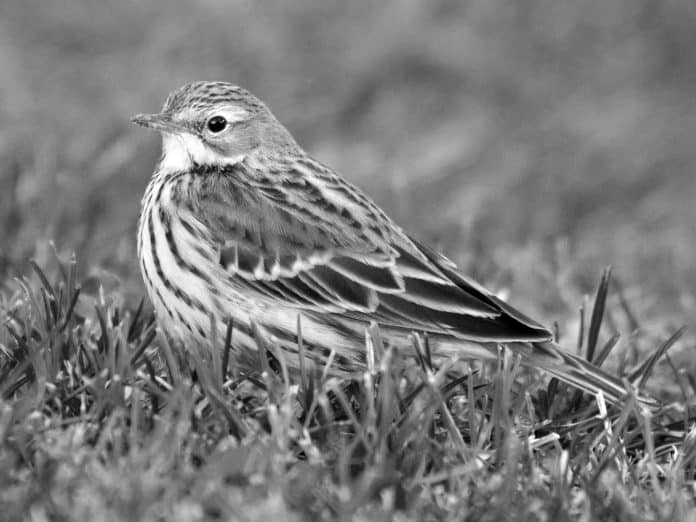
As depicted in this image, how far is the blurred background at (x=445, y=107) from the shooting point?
8.32 meters

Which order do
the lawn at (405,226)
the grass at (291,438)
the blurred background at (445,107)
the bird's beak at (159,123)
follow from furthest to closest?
the blurred background at (445,107), the bird's beak at (159,123), the lawn at (405,226), the grass at (291,438)

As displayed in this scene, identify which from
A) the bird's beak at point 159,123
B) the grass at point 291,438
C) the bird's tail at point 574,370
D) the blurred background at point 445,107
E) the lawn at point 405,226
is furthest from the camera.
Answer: the blurred background at point 445,107

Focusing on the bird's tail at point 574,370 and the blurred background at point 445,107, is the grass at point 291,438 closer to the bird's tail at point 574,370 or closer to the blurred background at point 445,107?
the bird's tail at point 574,370

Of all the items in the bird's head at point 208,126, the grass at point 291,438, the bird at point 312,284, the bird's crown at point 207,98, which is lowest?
the grass at point 291,438

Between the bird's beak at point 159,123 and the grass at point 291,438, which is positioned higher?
the bird's beak at point 159,123

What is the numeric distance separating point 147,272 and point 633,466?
2179 mm

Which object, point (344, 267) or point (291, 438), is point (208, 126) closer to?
point (344, 267)

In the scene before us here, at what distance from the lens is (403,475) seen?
4.25m

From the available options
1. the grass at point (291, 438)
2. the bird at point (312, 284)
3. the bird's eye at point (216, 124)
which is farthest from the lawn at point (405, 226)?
the bird's eye at point (216, 124)

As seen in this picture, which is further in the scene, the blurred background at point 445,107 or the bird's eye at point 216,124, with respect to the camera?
the blurred background at point 445,107

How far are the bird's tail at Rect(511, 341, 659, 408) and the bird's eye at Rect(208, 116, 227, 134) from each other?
1.76 metres

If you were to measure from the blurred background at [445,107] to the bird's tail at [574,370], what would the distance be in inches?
86.7

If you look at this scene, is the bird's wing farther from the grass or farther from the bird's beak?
the bird's beak

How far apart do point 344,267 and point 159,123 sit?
4.02 ft
